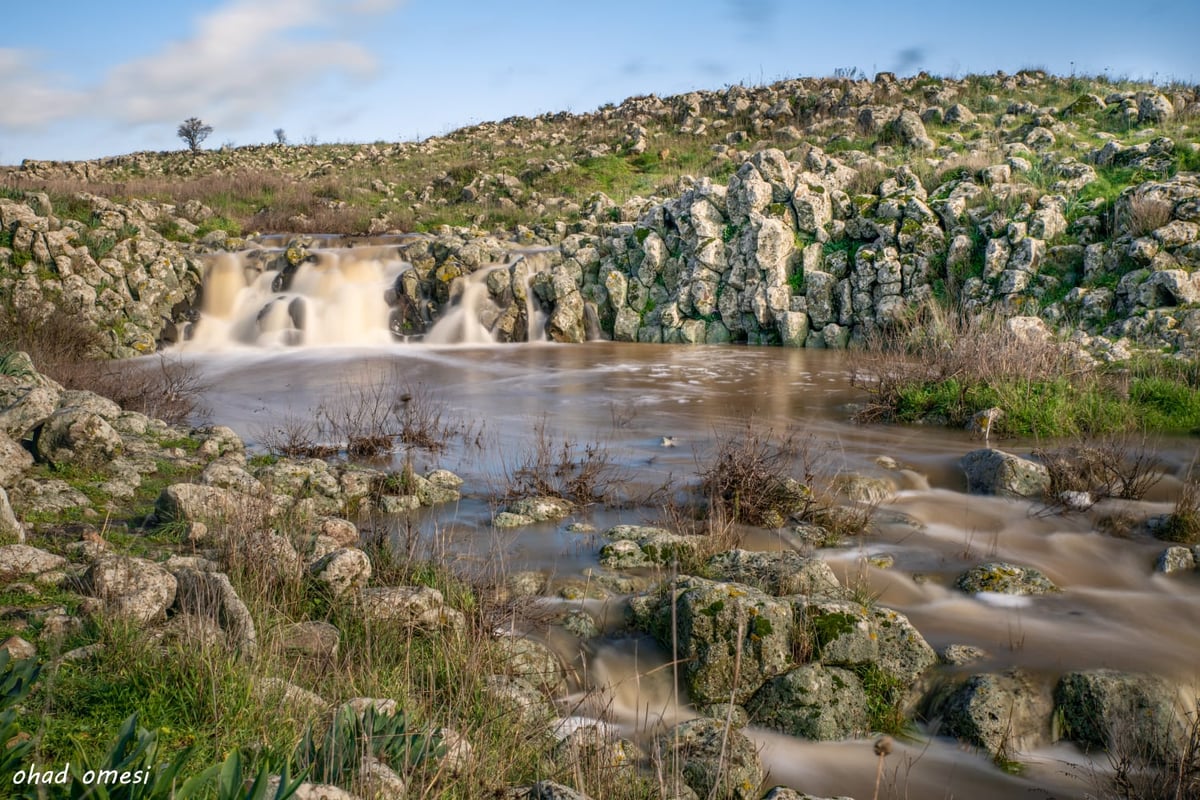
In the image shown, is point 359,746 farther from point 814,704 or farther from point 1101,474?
point 1101,474

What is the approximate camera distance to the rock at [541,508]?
689cm

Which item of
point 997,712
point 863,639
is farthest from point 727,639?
point 997,712

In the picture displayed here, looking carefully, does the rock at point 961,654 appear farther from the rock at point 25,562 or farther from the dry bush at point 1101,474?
the rock at point 25,562

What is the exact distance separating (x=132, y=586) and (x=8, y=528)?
1304 mm

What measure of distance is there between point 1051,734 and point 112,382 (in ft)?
33.5

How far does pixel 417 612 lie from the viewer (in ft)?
14.4

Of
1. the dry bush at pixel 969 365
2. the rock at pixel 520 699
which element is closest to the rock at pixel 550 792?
Result: the rock at pixel 520 699

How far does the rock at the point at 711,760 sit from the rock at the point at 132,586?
2411 mm

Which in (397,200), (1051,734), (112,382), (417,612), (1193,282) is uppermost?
(397,200)

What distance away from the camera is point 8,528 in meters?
4.61

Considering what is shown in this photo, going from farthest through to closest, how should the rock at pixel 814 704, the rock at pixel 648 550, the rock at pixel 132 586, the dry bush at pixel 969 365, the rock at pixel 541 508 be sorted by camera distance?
the dry bush at pixel 969 365 → the rock at pixel 541 508 → the rock at pixel 648 550 → the rock at pixel 814 704 → the rock at pixel 132 586

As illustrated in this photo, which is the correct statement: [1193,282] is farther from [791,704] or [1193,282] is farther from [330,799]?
[330,799]

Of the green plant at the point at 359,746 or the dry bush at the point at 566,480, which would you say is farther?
the dry bush at the point at 566,480

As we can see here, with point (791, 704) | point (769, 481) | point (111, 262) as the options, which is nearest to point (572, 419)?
point (769, 481)
